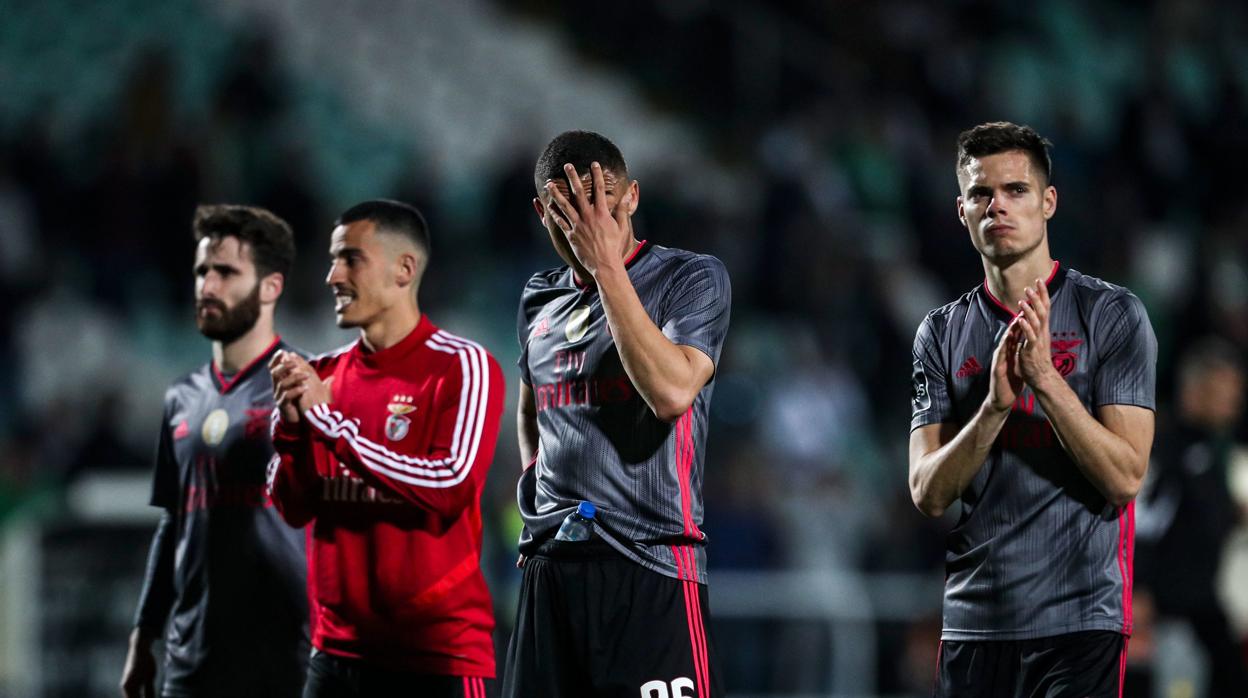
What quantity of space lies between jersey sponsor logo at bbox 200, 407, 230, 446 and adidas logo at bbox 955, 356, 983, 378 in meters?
2.64

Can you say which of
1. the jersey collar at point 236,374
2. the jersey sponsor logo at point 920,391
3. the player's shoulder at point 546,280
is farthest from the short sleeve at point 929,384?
the jersey collar at point 236,374

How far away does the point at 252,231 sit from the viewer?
19.2 ft

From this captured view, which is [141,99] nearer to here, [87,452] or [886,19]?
[87,452]

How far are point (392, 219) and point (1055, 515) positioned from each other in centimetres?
232

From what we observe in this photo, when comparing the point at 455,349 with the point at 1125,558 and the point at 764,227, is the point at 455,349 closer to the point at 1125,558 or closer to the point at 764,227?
the point at 1125,558

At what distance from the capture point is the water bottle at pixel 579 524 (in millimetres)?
4266

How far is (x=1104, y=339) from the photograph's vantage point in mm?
4301

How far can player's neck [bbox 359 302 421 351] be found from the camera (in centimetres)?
513

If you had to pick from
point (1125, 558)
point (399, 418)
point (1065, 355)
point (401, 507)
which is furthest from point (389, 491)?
point (1125, 558)

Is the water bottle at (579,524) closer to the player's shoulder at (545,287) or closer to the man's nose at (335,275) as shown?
the player's shoulder at (545,287)

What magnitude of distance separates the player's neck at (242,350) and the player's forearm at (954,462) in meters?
2.58

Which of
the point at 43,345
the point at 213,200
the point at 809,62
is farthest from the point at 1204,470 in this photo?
the point at 43,345

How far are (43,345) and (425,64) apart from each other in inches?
186

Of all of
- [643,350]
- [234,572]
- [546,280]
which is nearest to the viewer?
[643,350]
